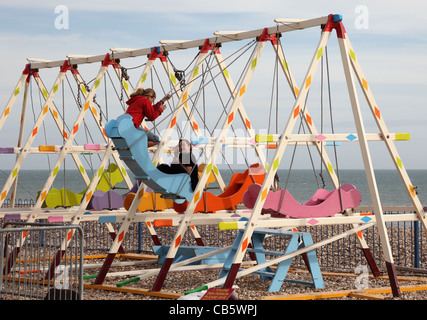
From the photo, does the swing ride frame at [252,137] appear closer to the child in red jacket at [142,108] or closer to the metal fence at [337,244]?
the child in red jacket at [142,108]

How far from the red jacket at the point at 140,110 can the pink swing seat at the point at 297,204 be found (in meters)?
1.74

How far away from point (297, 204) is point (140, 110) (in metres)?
2.52

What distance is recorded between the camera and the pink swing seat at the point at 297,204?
10.1m

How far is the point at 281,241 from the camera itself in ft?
62.3

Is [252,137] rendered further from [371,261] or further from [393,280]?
[393,280]

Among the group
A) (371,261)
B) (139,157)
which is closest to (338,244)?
(371,261)

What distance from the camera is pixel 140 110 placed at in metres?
10.5

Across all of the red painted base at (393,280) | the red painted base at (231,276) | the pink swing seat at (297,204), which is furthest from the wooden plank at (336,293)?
the pink swing seat at (297,204)

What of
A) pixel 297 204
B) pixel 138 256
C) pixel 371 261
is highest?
pixel 297 204

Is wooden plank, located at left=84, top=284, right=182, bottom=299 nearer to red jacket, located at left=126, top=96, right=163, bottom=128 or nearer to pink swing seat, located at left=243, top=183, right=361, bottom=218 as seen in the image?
pink swing seat, located at left=243, top=183, right=361, bottom=218
